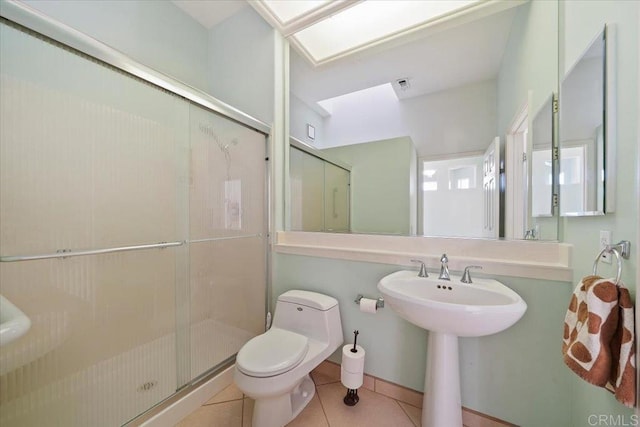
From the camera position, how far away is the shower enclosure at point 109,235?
3.06 ft

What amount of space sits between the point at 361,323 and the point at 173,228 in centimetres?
131

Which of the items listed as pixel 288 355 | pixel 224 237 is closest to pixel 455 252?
pixel 288 355

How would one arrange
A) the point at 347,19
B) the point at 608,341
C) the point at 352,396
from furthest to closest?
the point at 347,19 < the point at 352,396 < the point at 608,341

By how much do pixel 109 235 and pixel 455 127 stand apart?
204 centimetres

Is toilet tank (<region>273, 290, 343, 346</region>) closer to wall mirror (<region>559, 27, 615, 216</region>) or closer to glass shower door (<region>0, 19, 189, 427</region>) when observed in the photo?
glass shower door (<region>0, 19, 189, 427</region>)

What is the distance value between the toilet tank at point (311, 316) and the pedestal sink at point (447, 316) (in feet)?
1.58

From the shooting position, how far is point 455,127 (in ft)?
4.80

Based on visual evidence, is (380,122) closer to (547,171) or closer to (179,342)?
(547,171)

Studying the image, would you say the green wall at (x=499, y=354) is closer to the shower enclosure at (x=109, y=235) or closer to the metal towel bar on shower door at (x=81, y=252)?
the shower enclosure at (x=109, y=235)

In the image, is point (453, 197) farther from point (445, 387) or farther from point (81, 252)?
point (81, 252)

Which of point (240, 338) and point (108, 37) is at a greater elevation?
point (108, 37)

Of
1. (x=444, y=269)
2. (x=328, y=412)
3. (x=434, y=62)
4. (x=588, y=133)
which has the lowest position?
(x=328, y=412)

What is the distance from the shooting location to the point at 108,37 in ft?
5.06

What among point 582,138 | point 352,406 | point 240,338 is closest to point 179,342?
point 240,338
